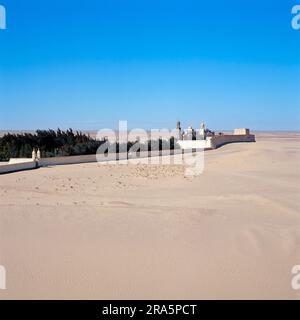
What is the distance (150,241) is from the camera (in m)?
6.72

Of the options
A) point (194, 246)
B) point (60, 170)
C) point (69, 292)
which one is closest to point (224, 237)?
point (194, 246)

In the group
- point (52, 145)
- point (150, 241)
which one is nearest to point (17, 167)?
point (52, 145)

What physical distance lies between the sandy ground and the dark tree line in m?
10.3

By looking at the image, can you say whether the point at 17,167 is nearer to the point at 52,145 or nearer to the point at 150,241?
the point at 52,145

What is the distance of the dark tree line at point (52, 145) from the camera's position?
22719mm

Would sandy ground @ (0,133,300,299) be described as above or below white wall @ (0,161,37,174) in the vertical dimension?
below

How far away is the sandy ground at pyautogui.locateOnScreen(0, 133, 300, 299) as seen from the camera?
16.6 feet

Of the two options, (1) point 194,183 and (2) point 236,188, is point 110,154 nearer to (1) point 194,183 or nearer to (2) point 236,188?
(1) point 194,183

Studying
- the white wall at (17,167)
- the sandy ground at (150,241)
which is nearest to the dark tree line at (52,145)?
the white wall at (17,167)

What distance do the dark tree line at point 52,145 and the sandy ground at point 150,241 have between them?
10.3m

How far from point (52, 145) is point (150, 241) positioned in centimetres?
1993

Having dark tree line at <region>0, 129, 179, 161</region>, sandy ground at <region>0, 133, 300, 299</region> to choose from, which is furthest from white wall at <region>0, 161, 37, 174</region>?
sandy ground at <region>0, 133, 300, 299</region>

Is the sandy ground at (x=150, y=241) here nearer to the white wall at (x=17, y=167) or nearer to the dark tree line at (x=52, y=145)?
the white wall at (x=17, y=167)

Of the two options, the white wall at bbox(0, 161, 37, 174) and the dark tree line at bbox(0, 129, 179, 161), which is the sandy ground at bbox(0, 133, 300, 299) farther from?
the dark tree line at bbox(0, 129, 179, 161)
